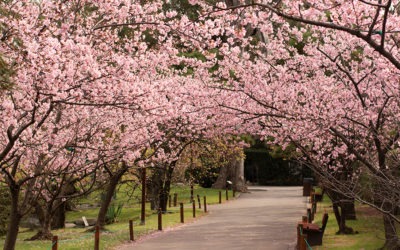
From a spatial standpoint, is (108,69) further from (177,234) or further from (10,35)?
(177,234)

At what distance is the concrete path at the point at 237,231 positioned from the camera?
16859 millimetres

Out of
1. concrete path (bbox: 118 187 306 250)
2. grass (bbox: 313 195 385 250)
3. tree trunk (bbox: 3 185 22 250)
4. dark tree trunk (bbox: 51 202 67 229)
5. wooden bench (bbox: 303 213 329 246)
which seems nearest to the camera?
tree trunk (bbox: 3 185 22 250)

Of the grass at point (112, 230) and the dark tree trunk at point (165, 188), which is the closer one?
the grass at point (112, 230)

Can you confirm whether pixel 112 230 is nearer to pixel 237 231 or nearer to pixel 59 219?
pixel 237 231

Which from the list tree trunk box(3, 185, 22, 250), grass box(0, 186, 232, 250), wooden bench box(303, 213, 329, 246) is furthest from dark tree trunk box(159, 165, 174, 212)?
tree trunk box(3, 185, 22, 250)

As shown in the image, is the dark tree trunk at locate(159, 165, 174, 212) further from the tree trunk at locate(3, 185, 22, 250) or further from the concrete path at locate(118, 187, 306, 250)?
the tree trunk at locate(3, 185, 22, 250)

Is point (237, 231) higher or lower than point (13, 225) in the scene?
lower

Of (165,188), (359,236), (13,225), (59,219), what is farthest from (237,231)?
(59,219)

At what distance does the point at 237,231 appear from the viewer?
796 inches

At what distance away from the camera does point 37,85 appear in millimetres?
9383

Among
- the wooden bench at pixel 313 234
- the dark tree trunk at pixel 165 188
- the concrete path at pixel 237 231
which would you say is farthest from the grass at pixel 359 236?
the dark tree trunk at pixel 165 188

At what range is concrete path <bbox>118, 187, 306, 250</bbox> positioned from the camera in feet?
55.3

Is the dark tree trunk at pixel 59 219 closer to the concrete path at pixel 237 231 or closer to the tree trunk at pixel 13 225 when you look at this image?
the concrete path at pixel 237 231

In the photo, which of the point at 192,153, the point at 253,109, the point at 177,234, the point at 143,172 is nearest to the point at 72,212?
the point at 192,153
